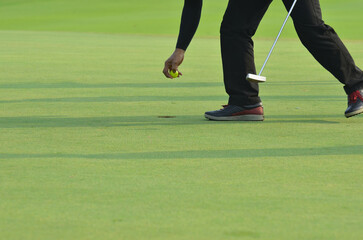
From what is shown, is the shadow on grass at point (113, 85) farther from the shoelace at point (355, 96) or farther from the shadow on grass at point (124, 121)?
the shoelace at point (355, 96)

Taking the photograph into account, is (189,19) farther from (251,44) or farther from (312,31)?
(312,31)

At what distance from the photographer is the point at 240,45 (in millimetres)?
6449

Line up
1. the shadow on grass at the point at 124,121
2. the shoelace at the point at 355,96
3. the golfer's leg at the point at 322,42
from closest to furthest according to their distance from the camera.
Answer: the shadow on grass at the point at 124,121 → the golfer's leg at the point at 322,42 → the shoelace at the point at 355,96

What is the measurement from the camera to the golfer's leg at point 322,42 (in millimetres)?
6281

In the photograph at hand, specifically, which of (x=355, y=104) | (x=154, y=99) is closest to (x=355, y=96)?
(x=355, y=104)

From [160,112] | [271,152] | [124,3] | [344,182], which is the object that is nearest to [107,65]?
[160,112]

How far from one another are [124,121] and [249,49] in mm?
990

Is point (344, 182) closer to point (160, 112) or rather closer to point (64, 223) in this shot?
point (64, 223)

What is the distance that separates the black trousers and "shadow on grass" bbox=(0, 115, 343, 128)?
0.27 m

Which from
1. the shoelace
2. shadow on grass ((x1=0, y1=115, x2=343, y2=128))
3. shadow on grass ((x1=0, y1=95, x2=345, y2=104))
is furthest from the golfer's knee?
shadow on grass ((x1=0, y1=95, x2=345, y2=104))

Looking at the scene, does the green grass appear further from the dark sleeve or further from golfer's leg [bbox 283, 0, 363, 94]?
the dark sleeve

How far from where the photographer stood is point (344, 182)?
399 cm

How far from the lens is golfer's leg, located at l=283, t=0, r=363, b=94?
20.6ft

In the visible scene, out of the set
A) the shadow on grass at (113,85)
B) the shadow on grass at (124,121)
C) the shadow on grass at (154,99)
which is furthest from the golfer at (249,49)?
the shadow on grass at (113,85)
